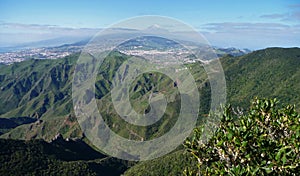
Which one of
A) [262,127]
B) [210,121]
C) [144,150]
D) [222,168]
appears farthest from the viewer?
[144,150]

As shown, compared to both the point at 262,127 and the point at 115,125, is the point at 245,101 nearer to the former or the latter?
the point at 115,125

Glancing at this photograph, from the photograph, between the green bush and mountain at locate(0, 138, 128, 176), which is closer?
the green bush

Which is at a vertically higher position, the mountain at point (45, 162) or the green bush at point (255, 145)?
Result: the green bush at point (255, 145)

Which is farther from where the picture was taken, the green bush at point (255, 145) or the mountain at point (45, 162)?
the mountain at point (45, 162)

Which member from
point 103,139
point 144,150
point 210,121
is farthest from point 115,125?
point 210,121

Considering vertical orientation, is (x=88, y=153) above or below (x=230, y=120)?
below

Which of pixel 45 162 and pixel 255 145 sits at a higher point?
pixel 255 145

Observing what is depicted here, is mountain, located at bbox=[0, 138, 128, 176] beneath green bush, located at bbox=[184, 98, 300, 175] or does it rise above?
beneath

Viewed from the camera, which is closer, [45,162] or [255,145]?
[255,145]
